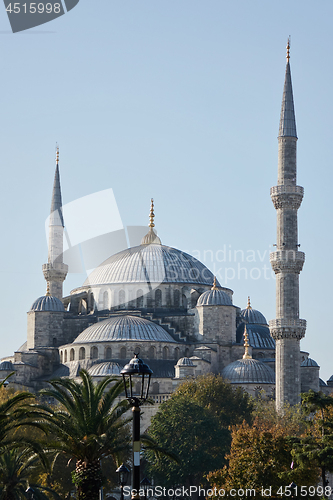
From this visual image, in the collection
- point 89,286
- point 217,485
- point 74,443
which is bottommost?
point 217,485

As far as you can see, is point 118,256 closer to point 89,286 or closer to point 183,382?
point 89,286

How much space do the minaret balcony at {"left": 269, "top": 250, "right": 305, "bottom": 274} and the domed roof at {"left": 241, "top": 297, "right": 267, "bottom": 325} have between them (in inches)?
614

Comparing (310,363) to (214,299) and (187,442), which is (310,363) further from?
(187,442)

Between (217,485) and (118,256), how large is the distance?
1413 inches

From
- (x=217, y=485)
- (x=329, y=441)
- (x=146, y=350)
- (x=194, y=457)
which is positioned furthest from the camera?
(x=146, y=350)

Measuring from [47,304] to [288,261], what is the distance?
18944 millimetres

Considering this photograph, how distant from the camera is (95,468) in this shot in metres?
25.2

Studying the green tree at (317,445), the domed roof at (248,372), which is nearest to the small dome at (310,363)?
the domed roof at (248,372)

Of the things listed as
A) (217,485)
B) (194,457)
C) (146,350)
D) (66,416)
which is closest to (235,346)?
(146,350)

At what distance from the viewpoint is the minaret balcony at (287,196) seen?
5388cm

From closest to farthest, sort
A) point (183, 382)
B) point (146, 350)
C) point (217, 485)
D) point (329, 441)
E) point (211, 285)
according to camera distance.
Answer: point (329, 441)
point (217, 485)
point (183, 382)
point (146, 350)
point (211, 285)

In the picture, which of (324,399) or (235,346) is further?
(235,346)

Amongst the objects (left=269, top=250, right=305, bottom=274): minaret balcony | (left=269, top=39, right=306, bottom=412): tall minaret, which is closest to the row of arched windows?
(left=269, top=39, right=306, bottom=412): tall minaret

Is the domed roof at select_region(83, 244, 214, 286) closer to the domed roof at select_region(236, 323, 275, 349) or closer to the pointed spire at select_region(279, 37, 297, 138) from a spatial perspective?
the domed roof at select_region(236, 323, 275, 349)
